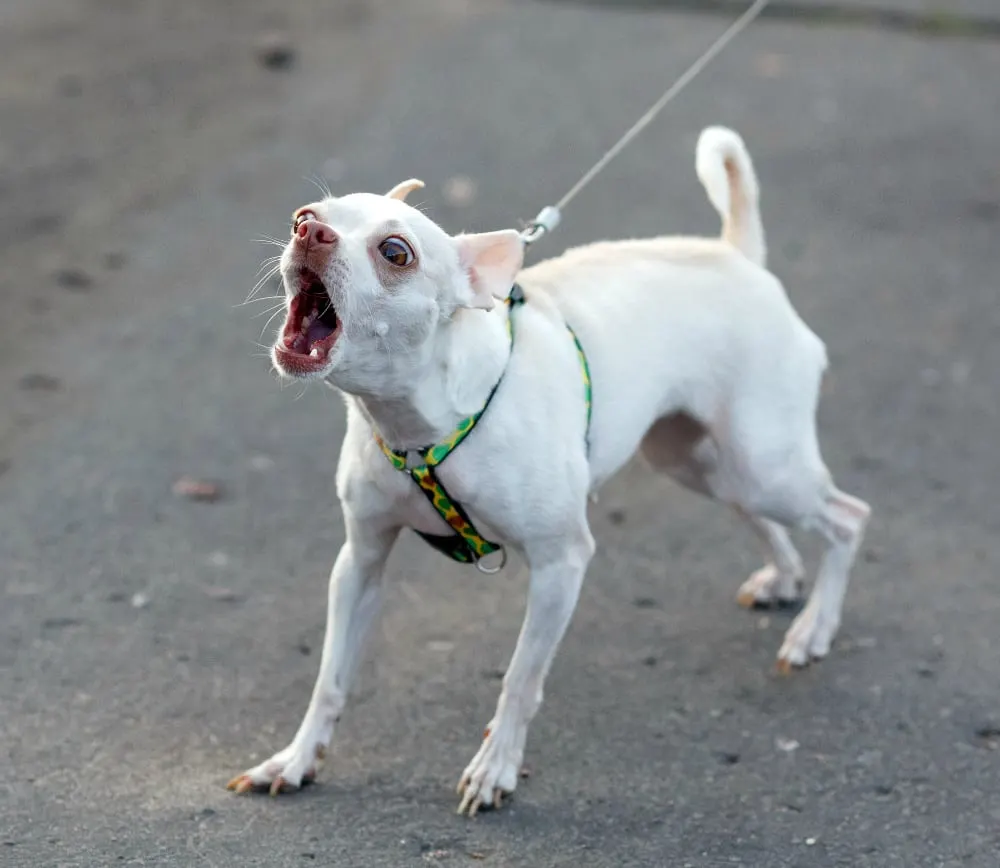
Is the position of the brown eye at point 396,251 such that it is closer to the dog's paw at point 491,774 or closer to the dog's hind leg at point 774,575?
the dog's paw at point 491,774

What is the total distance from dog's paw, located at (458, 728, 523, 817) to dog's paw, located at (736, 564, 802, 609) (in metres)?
1.43

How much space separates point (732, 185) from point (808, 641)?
4.62 ft

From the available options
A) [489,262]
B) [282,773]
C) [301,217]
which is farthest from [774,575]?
[301,217]

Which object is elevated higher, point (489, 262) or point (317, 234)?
point (317, 234)

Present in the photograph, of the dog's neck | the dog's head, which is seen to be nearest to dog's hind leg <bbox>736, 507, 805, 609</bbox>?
the dog's neck

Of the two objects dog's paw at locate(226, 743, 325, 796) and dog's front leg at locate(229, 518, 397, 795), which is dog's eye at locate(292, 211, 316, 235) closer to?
dog's front leg at locate(229, 518, 397, 795)

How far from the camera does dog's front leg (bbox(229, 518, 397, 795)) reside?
3.90 metres

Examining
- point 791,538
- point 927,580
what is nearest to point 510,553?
point 791,538

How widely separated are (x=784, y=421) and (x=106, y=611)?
2.23m

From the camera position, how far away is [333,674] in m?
3.91

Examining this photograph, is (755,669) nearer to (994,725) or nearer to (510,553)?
(994,725)

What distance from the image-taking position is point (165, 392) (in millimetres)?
6488

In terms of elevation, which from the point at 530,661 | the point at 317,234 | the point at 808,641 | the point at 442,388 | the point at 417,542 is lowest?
the point at 417,542

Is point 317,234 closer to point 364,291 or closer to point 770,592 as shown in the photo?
point 364,291
